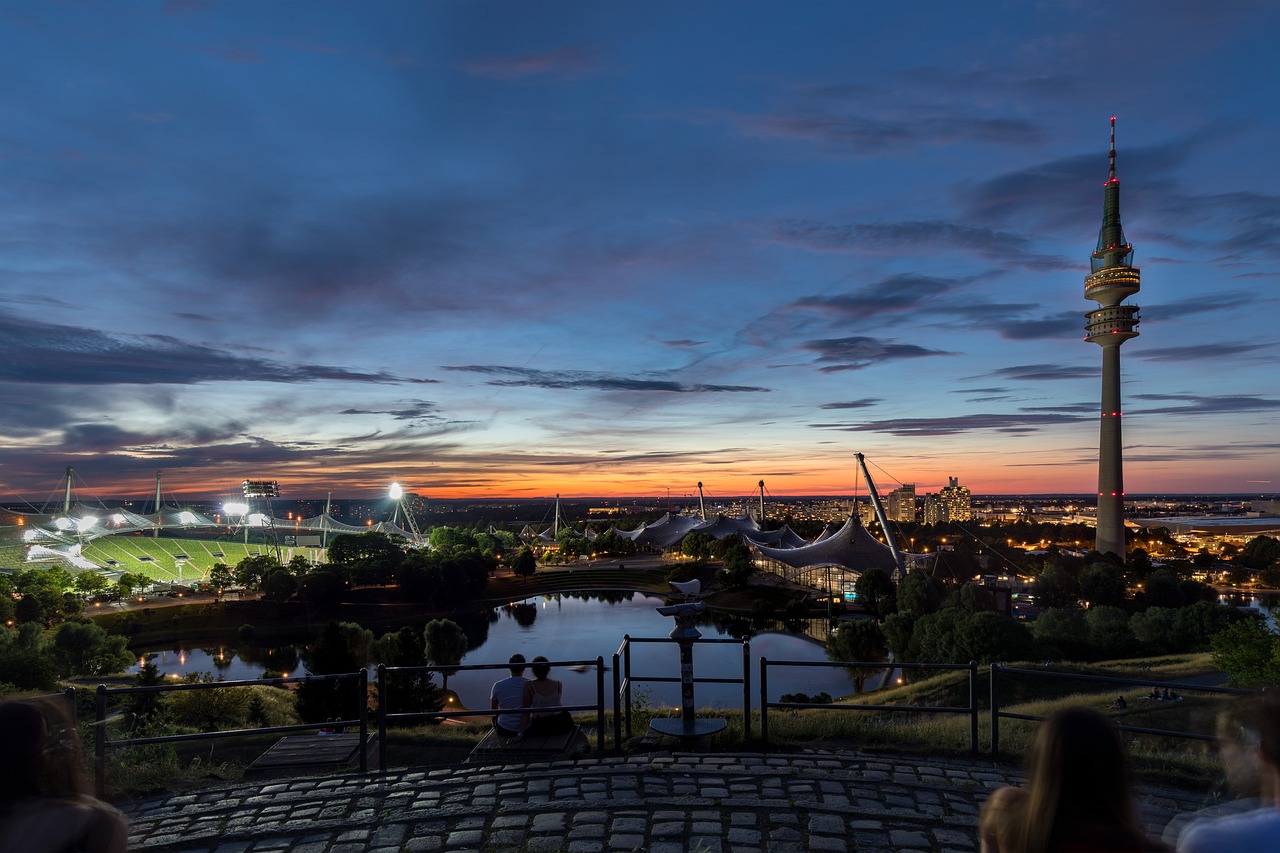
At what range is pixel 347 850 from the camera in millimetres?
5109

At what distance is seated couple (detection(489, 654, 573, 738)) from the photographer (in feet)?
24.0

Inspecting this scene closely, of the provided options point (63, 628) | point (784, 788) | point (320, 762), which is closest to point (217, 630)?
point (63, 628)

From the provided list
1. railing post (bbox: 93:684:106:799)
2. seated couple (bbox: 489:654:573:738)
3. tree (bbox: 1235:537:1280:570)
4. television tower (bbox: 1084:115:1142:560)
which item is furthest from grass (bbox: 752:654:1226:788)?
tree (bbox: 1235:537:1280:570)

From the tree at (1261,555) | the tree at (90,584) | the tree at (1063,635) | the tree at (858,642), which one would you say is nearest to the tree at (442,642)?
→ the tree at (858,642)

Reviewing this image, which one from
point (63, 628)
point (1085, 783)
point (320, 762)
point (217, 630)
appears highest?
point (1085, 783)

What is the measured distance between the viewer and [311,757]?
279 inches

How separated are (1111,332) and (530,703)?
81.9m

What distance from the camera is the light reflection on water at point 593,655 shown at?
82.7 ft

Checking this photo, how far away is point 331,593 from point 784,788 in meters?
51.9

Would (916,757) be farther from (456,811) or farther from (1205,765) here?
(456,811)

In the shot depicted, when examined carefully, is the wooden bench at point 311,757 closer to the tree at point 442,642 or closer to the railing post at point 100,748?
the railing post at point 100,748

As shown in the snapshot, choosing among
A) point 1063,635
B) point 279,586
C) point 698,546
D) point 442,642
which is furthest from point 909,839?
point 698,546

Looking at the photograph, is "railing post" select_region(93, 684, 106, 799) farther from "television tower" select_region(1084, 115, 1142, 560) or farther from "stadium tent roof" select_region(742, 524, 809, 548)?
"television tower" select_region(1084, 115, 1142, 560)

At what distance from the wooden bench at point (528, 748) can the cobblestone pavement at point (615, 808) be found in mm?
246
